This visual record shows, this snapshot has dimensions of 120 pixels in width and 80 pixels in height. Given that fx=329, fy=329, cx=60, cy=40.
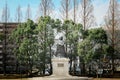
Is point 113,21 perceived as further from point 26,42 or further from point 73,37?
point 26,42

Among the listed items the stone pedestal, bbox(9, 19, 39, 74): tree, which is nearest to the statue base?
the stone pedestal

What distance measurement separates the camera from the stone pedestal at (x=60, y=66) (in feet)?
70.5

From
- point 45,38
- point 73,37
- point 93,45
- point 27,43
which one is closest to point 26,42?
point 27,43

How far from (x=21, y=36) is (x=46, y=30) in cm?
351

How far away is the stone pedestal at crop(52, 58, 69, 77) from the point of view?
846 inches

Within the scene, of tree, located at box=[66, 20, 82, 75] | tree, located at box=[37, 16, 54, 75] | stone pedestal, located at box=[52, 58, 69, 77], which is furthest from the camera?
tree, located at box=[66, 20, 82, 75]

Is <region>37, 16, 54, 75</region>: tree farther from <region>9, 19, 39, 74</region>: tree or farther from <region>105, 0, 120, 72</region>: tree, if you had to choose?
<region>105, 0, 120, 72</region>: tree

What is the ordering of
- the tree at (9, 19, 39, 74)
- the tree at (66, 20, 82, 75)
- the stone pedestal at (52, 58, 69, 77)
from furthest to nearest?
the tree at (66, 20, 82, 75) → the tree at (9, 19, 39, 74) → the stone pedestal at (52, 58, 69, 77)

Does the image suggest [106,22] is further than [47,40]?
Yes

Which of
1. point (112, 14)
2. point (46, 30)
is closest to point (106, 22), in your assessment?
point (112, 14)

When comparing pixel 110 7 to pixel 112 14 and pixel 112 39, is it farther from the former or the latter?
pixel 112 39

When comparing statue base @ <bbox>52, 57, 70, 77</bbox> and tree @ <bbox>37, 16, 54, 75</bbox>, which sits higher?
tree @ <bbox>37, 16, 54, 75</bbox>

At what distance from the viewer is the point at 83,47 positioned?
32.5m

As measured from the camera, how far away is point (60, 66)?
2161 centimetres
